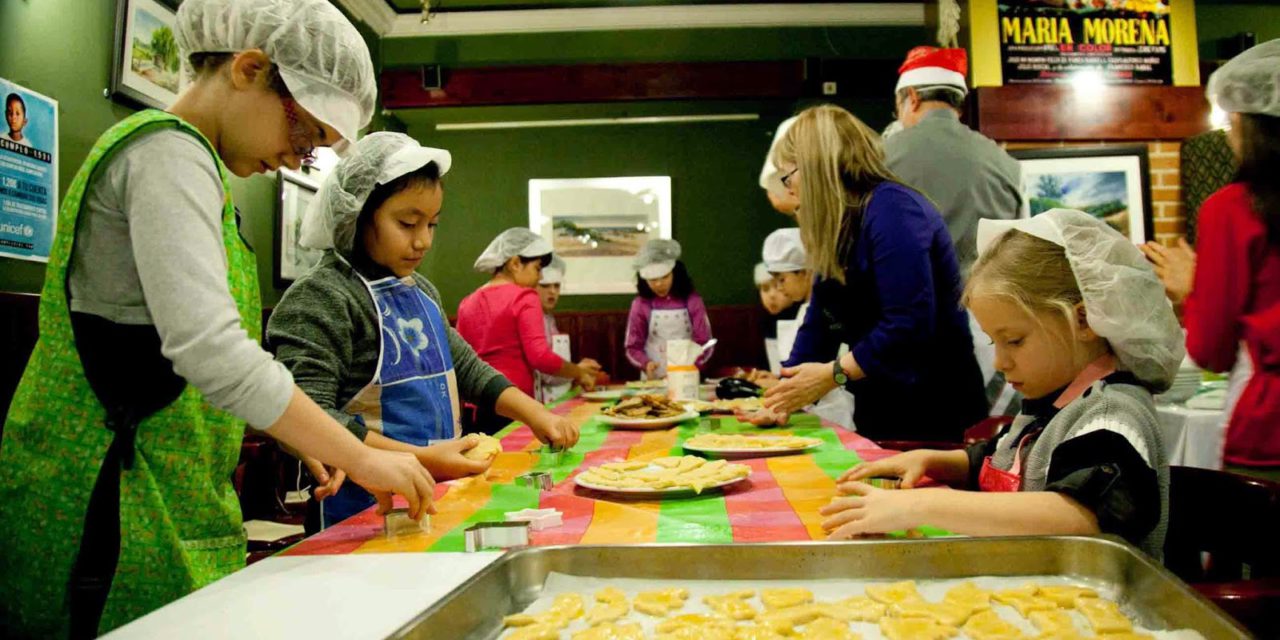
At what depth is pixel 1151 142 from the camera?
5059 millimetres

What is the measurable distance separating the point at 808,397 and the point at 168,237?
167 centimetres

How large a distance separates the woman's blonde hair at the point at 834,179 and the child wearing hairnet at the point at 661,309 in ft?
10.9

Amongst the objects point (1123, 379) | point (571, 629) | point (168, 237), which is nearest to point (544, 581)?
point (571, 629)

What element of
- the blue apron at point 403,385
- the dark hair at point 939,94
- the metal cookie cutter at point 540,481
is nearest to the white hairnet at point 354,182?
the blue apron at point 403,385

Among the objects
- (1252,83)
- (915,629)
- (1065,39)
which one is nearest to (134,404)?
(915,629)

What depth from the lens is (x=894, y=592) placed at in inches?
35.3

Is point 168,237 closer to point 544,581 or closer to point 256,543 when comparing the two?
point 544,581

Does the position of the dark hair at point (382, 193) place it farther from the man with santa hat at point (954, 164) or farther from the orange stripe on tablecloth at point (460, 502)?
the man with santa hat at point (954, 164)

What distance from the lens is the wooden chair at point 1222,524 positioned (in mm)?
1218

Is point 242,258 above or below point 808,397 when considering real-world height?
above

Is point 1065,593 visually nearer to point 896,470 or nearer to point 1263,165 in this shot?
point 896,470

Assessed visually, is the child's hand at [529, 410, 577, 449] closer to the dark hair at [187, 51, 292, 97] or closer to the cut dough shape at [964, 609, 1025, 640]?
the dark hair at [187, 51, 292, 97]

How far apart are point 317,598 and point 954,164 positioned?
2.67 m

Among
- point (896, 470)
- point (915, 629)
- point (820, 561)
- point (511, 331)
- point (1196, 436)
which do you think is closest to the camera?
point (915, 629)
